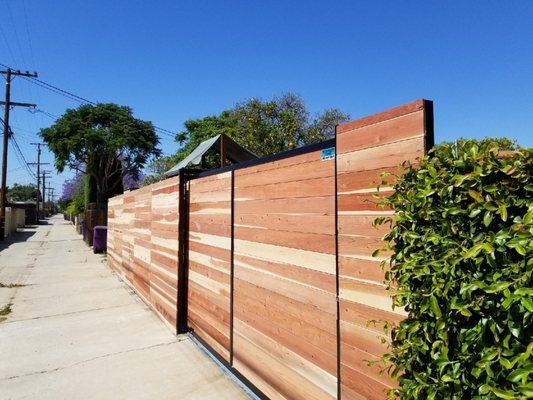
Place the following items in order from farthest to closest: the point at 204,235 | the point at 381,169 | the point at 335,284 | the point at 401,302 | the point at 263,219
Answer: the point at 204,235 < the point at 263,219 < the point at 335,284 < the point at 381,169 < the point at 401,302

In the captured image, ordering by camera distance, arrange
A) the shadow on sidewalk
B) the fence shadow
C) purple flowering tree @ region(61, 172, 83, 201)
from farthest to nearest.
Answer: purple flowering tree @ region(61, 172, 83, 201) → the shadow on sidewalk → the fence shadow

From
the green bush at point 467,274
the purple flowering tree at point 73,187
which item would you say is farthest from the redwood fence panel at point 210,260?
the purple flowering tree at point 73,187

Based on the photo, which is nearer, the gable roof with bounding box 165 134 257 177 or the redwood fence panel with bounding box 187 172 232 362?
the redwood fence panel with bounding box 187 172 232 362

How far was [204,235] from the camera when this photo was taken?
4.96 m

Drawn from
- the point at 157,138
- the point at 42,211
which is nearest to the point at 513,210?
the point at 157,138

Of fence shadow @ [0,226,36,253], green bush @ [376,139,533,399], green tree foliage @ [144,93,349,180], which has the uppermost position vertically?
green tree foliage @ [144,93,349,180]

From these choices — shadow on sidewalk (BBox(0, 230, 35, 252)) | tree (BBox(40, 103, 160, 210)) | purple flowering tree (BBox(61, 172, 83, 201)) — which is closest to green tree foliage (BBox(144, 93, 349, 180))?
shadow on sidewalk (BBox(0, 230, 35, 252))

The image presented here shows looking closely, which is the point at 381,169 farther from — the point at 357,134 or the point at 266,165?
the point at 266,165

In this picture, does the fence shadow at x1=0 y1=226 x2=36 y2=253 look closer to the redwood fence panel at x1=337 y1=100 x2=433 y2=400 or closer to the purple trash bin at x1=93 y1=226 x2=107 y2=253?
the purple trash bin at x1=93 y1=226 x2=107 y2=253

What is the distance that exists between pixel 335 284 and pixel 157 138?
118 feet

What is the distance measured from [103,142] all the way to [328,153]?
33650 mm

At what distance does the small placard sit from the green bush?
103 cm

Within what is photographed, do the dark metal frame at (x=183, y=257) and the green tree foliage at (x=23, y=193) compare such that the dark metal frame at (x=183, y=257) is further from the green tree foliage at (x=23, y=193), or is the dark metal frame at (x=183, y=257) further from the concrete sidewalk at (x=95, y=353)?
the green tree foliage at (x=23, y=193)

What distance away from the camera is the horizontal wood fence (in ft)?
7.73
